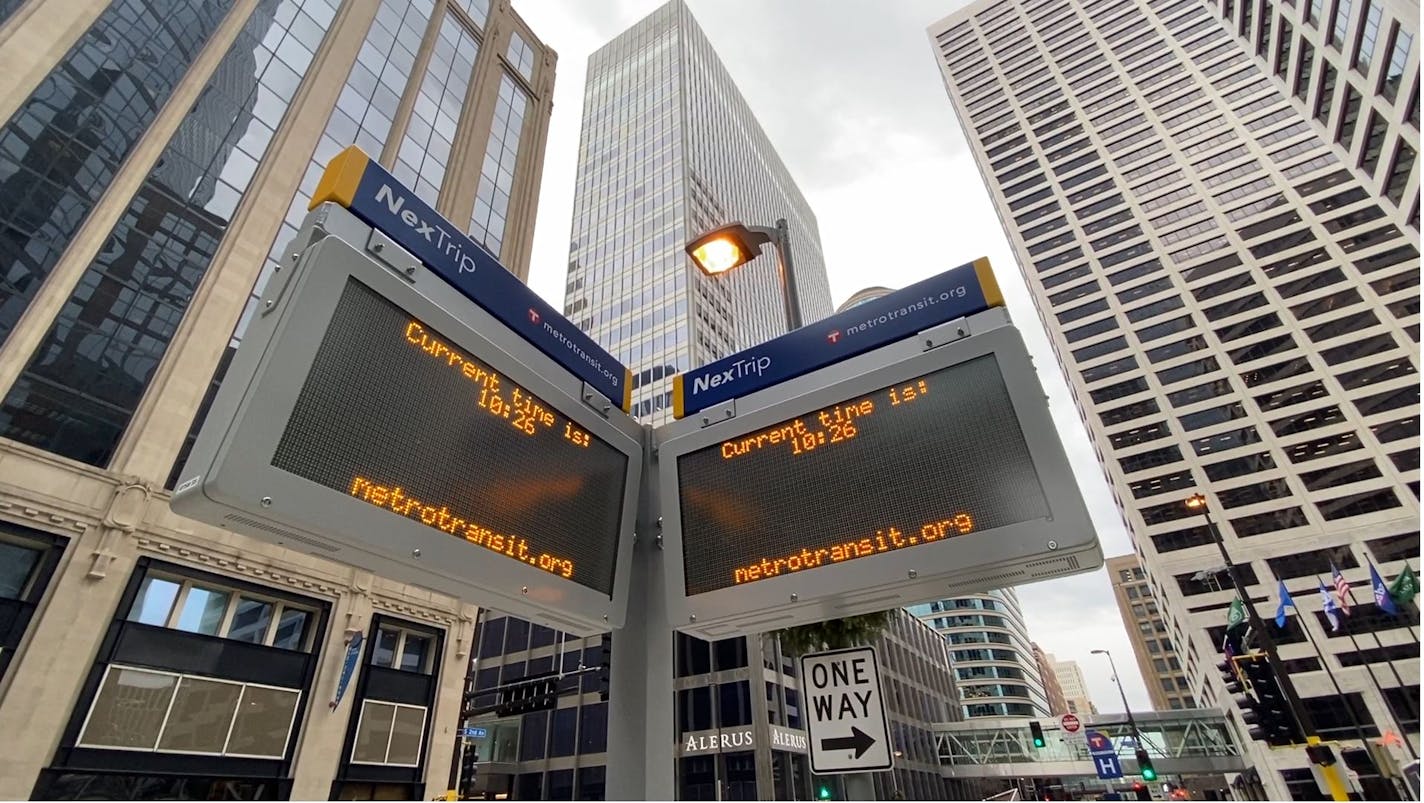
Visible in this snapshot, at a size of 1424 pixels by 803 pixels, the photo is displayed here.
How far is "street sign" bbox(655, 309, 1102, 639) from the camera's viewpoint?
158 inches

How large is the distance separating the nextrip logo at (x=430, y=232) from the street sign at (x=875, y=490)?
222 centimetres

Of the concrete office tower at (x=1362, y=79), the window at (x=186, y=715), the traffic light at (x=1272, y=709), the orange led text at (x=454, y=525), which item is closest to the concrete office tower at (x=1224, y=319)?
the concrete office tower at (x=1362, y=79)

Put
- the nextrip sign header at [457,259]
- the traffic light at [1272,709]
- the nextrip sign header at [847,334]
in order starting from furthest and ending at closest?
1. the traffic light at [1272,709]
2. the nextrip sign header at [847,334]
3. the nextrip sign header at [457,259]

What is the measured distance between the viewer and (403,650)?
905 inches

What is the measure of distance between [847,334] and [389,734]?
23.2 metres

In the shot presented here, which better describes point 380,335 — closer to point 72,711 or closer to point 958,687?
point 72,711

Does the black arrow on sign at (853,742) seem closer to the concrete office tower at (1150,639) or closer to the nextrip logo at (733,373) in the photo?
the nextrip logo at (733,373)

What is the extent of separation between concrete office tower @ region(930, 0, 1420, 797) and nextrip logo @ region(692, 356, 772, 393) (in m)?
48.3

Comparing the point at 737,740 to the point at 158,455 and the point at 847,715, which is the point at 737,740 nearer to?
the point at 158,455

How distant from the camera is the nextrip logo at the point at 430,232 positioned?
412 centimetres

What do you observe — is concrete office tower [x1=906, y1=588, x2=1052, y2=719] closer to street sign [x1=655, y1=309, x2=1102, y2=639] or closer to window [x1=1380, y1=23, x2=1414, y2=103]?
window [x1=1380, y1=23, x2=1414, y2=103]

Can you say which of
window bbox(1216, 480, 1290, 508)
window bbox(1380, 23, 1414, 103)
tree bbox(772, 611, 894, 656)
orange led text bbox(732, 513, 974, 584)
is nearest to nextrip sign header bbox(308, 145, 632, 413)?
orange led text bbox(732, 513, 974, 584)

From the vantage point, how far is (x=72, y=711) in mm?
14836

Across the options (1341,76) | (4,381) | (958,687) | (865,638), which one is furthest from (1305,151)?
(4,381)
